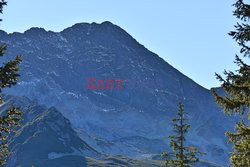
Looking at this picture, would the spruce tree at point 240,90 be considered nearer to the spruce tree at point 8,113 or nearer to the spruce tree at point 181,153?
the spruce tree at point 8,113

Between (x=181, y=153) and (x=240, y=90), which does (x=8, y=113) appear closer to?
(x=240, y=90)

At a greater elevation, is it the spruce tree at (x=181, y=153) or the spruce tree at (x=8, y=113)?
the spruce tree at (x=8, y=113)

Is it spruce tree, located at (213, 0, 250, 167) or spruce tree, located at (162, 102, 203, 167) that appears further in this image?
spruce tree, located at (162, 102, 203, 167)

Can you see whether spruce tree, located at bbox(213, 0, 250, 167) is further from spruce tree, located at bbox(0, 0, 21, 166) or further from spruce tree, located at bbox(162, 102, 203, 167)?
spruce tree, located at bbox(162, 102, 203, 167)

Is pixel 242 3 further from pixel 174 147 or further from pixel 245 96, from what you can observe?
pixel 174 147

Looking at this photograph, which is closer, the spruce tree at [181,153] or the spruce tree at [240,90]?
the spruce tree at [240,90]

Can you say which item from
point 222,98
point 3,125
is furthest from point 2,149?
point 222,98

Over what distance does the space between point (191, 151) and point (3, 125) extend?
55.7 feet

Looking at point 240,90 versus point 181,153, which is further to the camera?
point 181,153

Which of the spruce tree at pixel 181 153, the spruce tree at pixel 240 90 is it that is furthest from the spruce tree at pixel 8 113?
the spruce tree at pixel 181 153

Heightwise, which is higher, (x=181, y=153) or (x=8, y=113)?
(x=8, y=113)

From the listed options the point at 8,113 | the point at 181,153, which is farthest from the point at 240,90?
the point at 181,153

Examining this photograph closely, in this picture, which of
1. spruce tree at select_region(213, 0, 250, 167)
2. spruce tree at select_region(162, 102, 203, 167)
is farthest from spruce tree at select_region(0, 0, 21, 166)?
spruce tree at select_region(162, 102, 203, 167)

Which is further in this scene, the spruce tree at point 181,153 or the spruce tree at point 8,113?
the spruce tree at point 181,153
